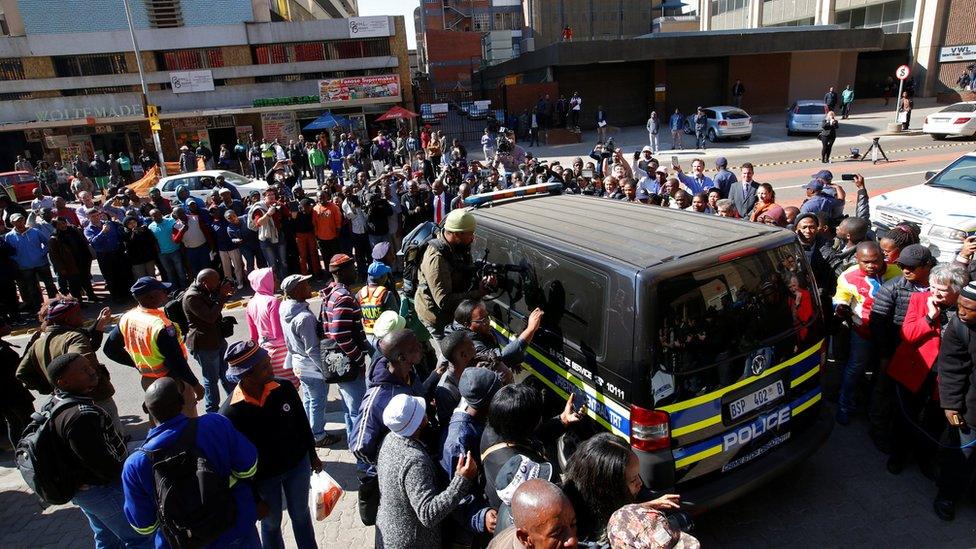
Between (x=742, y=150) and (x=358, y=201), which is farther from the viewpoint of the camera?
(x=742, y=150)

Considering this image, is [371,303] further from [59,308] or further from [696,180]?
[696,180]

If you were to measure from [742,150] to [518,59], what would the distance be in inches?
689

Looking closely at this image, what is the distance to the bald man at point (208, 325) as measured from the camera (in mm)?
5250

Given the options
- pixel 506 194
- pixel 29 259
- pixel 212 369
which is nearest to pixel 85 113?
pixel 29 259

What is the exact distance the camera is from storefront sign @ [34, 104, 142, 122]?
3203cm

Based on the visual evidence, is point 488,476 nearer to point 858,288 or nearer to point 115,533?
point 115,533

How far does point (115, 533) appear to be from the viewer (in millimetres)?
3648

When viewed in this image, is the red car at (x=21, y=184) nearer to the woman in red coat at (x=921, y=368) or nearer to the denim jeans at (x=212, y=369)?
the denim jeans at (x=212, y=369)

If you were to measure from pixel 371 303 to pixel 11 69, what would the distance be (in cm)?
4005

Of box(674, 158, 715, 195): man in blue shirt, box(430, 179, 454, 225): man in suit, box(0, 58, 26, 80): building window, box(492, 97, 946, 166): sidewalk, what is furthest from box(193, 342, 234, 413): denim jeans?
box(0, 58, 26, 80): building window

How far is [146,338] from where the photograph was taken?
4711mm

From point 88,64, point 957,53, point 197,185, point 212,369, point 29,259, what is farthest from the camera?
point 88,64

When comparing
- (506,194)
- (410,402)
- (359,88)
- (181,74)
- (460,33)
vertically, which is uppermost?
(460,33)

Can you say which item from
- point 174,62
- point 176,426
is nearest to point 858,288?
point 176,426
